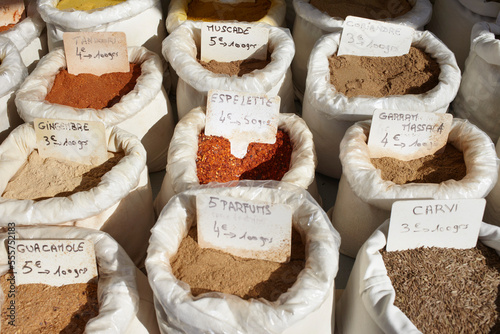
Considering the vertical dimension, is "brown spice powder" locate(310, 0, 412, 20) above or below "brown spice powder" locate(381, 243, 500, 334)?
above

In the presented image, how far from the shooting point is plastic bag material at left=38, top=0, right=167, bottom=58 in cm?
178

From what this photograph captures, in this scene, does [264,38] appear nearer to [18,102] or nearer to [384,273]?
[18,102]

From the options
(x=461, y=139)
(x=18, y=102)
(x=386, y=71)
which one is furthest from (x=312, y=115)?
(x=18, y=102)

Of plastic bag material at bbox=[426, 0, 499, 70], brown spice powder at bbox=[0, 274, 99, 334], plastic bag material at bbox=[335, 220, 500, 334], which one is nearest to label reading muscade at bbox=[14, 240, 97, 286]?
brown spice powder at bbox=[0, 274, 99, 334]

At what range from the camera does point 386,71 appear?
5.50ft

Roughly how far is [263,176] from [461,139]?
60 centimetres

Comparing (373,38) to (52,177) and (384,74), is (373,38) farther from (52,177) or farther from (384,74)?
(52,177)

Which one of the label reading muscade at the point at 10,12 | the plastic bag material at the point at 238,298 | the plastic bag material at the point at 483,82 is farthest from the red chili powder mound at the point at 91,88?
the plastic bag material at the point at 483,82

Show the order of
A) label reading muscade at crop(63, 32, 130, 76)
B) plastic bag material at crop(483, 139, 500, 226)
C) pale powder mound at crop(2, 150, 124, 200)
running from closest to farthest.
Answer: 1. pale powder mound at crop(2, 150, 124, 200)
2. plastic bag material at crop(483, 139, 500, 226)
3. label reading muscade at crop(63, 32, 130, 76)

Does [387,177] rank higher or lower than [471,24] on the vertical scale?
lower

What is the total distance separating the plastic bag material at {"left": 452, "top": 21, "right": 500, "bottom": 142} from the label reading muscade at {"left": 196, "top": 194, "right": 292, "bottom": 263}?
0.98 m

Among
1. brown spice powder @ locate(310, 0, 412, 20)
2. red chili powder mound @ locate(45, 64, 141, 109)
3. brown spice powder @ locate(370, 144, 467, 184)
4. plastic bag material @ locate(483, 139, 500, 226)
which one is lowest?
plastic bag material @ locate(483, 139, 500, 226)

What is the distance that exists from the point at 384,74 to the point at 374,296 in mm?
901

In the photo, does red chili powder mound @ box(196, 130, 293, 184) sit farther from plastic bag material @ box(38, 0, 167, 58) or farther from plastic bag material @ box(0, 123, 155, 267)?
plastic bag material @ box(38, 0, 167, 58)
